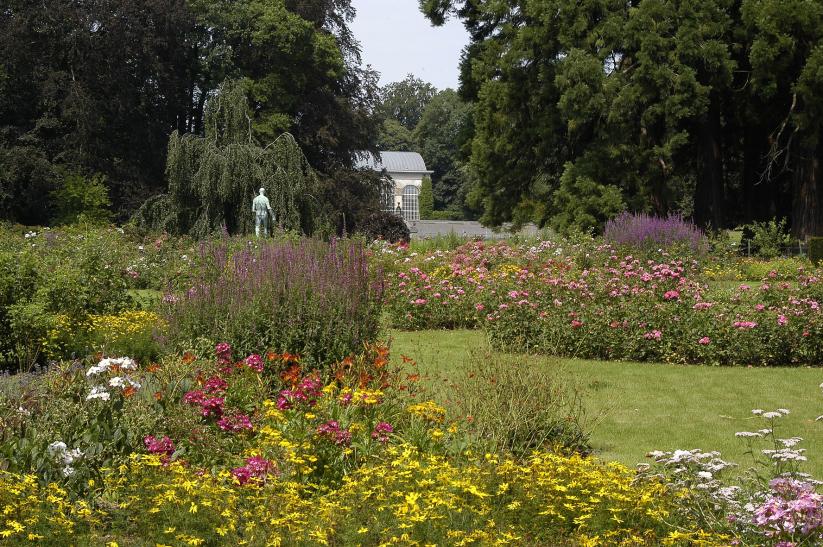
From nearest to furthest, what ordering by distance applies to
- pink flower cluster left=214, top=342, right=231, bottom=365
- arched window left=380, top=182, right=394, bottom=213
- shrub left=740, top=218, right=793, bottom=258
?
pink flower cluster left=214, top=342, right=231, bottom=365 < shrub left=740, top=218, right=793, bottom=258 < arched window left=380, top=182, right=394, bottom=213

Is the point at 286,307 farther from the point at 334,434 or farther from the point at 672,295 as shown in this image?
the point at 672,295

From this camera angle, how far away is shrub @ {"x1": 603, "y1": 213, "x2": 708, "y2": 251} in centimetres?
1574

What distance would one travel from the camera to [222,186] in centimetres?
2236

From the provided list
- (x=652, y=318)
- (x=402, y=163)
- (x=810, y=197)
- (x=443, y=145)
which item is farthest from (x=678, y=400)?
(x=443, y=145)

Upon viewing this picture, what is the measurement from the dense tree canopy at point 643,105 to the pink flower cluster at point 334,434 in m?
18.5

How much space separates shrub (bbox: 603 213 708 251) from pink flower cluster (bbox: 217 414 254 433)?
37.4ft

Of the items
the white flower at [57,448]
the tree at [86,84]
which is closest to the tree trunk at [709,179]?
the tree at [86,84]

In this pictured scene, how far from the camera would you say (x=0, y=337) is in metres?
8.41

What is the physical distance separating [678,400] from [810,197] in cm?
1795

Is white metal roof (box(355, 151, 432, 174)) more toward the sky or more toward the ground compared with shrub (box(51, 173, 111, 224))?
more toward the sky

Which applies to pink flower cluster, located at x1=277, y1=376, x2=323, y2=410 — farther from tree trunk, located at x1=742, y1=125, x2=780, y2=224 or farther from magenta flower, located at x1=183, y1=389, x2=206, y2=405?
tree trunk, located at x1=742, y1=125, x2=780, y2=224

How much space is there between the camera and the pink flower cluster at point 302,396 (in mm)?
5379

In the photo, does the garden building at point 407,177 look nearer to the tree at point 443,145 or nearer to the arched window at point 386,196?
the tree at point 443,145

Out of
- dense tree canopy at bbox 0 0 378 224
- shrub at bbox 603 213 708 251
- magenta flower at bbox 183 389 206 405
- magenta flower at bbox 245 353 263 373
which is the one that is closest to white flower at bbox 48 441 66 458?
magenta flower at bbox 183 389 206 405
